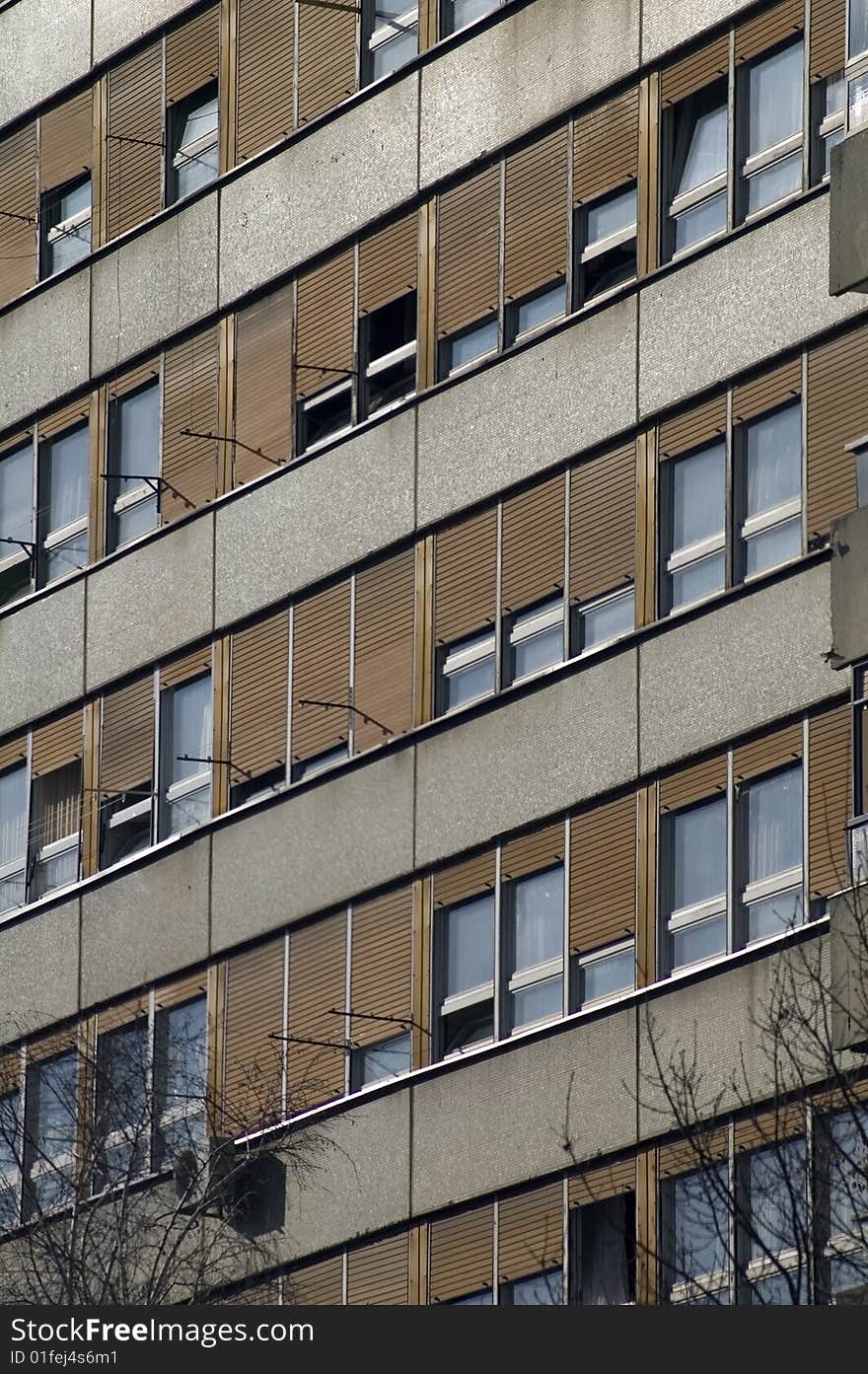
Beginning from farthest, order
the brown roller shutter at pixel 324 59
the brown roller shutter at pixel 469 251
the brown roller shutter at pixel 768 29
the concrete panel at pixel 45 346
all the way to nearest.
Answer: the concrete panel at pixel 45 346, the brown roller shutter at pixel 324 59, the brown roller shutter at pixel 469 251, the brown roller shutter at pixel 768 29

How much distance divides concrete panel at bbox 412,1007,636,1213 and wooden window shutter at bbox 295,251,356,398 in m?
7.91

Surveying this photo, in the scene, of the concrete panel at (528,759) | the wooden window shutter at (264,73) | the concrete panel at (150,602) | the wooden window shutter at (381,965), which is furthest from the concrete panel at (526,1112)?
the wooden window shutter at (264,73)

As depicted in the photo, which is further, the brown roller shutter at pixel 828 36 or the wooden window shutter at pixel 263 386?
the wooden window shutter at pixel 263 386

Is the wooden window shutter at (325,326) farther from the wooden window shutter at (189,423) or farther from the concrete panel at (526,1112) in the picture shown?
the concrete panel at (526,1112)

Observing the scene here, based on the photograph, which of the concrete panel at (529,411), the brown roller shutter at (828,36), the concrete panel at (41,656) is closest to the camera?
the brown roller shutter at (828,36)

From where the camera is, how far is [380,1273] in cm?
3750

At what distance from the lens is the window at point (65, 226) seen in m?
45.6

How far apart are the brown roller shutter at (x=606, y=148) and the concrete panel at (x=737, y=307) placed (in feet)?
4.82

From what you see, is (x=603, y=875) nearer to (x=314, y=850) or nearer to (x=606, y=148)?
(x=314, y=850)

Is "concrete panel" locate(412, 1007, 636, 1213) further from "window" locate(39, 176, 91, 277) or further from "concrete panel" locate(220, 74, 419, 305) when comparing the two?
"window" locate(39, 176, 91, 277)

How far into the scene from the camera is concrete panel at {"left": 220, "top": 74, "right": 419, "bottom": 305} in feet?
133

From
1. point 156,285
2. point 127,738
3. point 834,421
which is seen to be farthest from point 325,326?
point 834,421

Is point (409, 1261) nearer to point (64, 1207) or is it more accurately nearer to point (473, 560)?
point (64, 1207)

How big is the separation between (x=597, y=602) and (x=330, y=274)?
6074 millimetres
